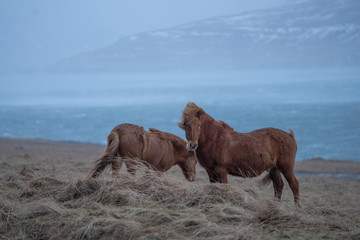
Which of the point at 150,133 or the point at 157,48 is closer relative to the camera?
the point at 150,133

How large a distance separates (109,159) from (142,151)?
0.67m

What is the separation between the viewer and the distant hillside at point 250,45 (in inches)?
7096

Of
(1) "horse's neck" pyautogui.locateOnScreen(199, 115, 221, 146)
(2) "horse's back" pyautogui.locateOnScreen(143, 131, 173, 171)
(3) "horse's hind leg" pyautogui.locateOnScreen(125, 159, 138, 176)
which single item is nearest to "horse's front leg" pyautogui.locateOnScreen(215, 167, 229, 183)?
(1) "horse's neck" pyautogui.locateOnScreen(199, 115, 221, 146)

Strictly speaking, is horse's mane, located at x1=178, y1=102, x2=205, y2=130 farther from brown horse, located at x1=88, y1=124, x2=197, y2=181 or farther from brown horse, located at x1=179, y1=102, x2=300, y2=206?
brown horse, located at x1=88, y1=124, x2=197, y2=181

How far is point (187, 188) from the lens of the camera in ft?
20.4

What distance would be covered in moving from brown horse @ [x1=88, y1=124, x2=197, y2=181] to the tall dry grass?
660mm

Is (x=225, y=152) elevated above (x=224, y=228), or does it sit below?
above

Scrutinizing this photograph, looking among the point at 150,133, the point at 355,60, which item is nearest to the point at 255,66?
the point at 355,60

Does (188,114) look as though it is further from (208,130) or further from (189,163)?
(189,163)

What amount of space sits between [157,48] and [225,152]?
182243 millimetres

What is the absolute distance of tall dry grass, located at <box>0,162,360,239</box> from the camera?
16.1ft

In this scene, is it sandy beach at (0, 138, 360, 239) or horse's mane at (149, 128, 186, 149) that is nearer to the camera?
sandy beach at (0, 138, 360, 239)

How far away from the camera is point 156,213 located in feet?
17.3

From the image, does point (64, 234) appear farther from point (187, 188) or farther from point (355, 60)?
point (355, 60)
